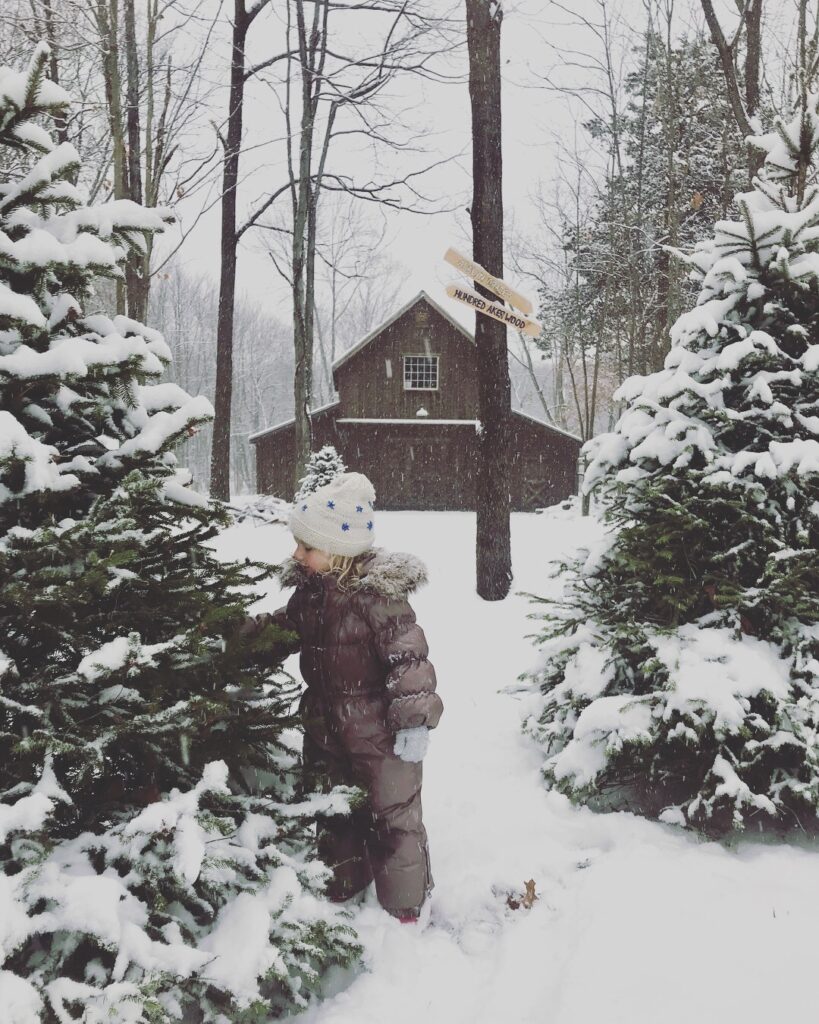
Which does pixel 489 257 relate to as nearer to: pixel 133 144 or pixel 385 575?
pixel 385 575

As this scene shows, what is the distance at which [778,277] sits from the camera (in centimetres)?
360

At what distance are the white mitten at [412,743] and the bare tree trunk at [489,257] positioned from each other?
571 cm

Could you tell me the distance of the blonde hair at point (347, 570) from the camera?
2820 mm

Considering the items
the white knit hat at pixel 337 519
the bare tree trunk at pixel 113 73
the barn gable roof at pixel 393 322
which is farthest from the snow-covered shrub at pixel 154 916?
the barn gable roof at pixel 393 322

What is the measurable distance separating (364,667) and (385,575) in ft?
1.30

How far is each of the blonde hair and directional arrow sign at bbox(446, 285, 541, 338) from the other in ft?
14.0

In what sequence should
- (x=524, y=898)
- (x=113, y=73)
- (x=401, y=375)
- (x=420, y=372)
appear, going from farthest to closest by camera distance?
(x=420, y=372), (x=401, y=375), (x=113, y=73), (x=524, y=898)

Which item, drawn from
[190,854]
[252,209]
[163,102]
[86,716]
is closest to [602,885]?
[190,854]

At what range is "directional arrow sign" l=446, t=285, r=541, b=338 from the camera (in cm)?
654

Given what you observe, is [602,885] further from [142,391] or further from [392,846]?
[142,391]

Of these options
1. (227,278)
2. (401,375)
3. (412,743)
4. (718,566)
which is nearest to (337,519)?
(412,743)

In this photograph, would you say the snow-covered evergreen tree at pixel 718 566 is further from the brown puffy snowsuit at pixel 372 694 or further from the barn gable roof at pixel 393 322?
the barn gable roof at pixel 393 322

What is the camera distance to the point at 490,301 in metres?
6.60

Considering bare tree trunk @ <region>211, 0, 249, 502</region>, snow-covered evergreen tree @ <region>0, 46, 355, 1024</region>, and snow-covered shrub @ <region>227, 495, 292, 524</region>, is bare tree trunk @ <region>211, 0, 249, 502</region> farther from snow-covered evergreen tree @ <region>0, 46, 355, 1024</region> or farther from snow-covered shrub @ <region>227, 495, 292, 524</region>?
snow-covered evergreen tree @ <region>0, 46, 355, 1024</region>
